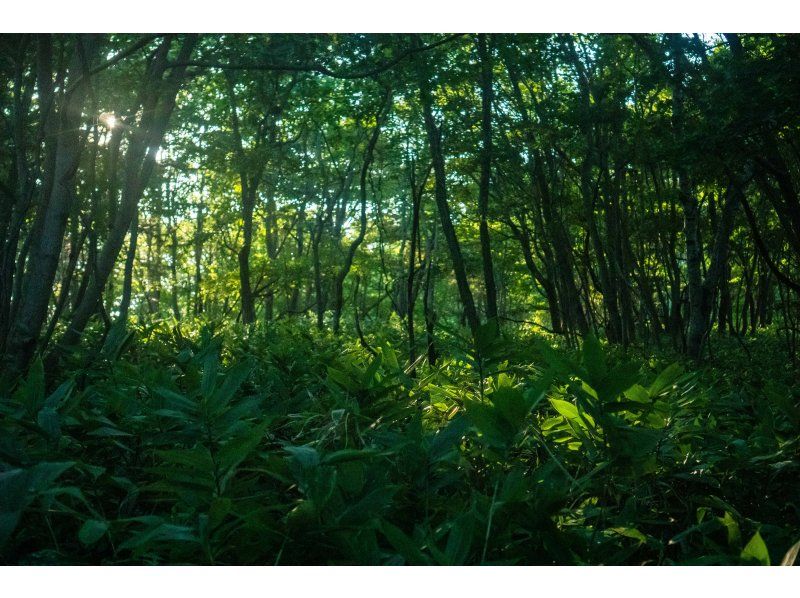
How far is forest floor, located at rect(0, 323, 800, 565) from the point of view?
1.13 metres

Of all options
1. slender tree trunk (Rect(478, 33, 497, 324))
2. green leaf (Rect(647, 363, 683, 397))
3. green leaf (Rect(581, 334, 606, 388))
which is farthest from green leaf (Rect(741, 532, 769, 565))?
slender tree trunk (Rect(478, 33, 497, 324))

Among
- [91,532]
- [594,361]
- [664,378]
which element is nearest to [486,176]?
[664,378]

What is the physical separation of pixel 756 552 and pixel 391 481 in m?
0.71

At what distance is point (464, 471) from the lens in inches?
58.3

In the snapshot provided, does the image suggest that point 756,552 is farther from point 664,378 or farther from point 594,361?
point 664,378

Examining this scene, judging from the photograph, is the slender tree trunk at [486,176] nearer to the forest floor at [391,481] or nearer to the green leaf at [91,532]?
the forest floor at [391,481]

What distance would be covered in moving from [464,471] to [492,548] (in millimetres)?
324

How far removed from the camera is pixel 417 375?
3.19 metres

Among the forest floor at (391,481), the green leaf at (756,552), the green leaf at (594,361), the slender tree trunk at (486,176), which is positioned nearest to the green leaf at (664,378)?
the forest floor at (391,481)

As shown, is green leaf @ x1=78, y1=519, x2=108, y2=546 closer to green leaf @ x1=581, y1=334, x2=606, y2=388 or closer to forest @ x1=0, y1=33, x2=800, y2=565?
forest @ x1=0, y1=33, x2=800, y2=565

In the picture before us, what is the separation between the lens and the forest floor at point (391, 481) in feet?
3.69
